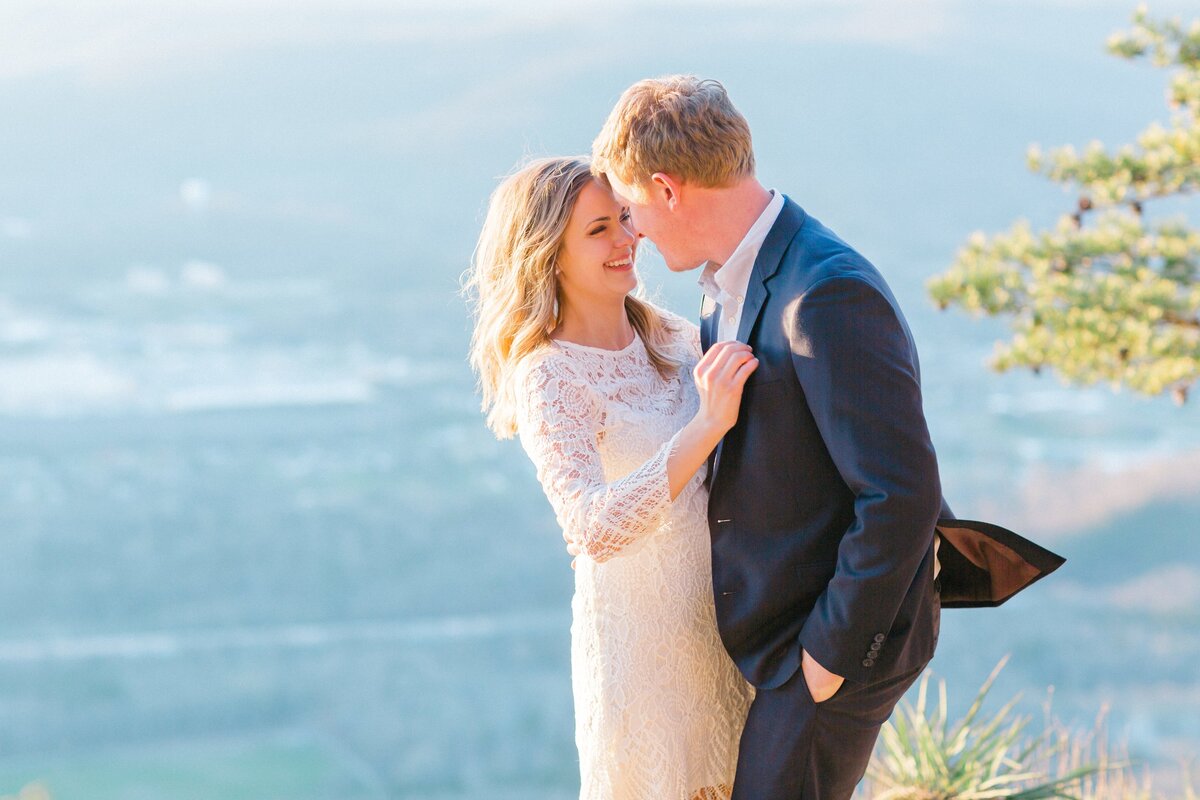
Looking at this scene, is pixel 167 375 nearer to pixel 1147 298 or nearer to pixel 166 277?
pixel 166 277

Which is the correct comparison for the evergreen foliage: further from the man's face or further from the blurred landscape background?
the blurred landscape background

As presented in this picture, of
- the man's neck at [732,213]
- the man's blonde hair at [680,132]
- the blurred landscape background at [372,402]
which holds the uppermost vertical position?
the man's blonde hair at [680,132]

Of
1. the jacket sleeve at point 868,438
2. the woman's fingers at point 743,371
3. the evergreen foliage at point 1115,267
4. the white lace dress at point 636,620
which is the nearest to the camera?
the jacket sleeve at point 868,438

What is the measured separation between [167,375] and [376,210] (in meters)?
7.09

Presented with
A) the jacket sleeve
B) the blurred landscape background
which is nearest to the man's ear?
the jacket sleeve

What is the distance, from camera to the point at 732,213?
6.25 feet

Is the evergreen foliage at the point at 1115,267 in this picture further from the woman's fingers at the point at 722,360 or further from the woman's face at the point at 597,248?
the woman's fingers at the point at 722,360

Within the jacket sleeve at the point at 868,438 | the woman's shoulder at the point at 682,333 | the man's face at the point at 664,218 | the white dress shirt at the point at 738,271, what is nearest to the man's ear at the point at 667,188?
the man's face at the point at 664,218

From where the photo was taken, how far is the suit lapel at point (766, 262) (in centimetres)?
187

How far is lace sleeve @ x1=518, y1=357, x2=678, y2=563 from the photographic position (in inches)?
75.8

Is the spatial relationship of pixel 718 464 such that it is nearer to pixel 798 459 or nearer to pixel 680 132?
pixel 798 459

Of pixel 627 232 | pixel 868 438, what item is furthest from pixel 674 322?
pixel 868 438

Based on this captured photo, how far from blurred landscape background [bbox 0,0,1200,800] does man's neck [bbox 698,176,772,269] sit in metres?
22.7

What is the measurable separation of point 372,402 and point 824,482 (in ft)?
95.8
